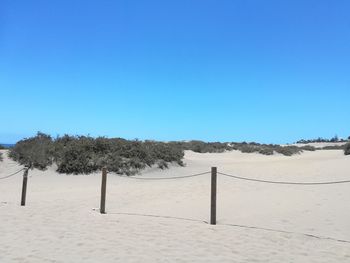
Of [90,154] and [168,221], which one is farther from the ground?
[90,154]

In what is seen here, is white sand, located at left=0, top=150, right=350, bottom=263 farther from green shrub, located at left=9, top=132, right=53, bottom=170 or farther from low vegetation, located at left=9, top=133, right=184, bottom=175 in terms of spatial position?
green shrub, located at left=9, top=132, right=53, bottom=170

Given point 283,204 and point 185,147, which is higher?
point 185,147

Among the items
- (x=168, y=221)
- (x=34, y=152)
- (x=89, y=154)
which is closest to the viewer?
(x=168, y=221)

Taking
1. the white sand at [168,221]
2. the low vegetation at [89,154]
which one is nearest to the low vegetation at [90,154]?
the low vegetation at [89,154]

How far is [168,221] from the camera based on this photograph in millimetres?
11008

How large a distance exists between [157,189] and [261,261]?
992 centimetres

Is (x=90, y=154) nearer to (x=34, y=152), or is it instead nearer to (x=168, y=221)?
(x=34, y=152)

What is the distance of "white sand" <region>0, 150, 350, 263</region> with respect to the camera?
7730 millimetres

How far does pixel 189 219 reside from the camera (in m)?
11.4

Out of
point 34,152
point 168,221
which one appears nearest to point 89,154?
point 34,152

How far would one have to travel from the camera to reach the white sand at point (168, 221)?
7.73 m

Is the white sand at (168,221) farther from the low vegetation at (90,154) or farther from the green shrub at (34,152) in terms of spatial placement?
the green shrub at (34,152)

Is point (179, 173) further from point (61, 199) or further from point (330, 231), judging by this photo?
point (330, 231)

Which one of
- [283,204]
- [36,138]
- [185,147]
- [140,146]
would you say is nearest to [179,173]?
[140,146]
